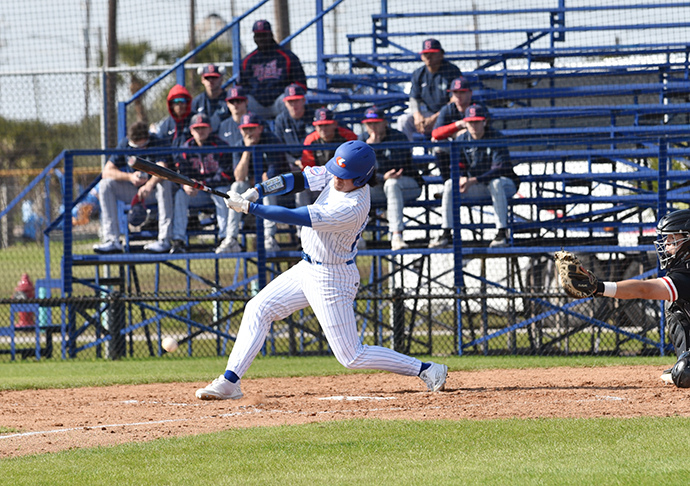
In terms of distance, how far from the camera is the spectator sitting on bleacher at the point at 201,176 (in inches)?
418

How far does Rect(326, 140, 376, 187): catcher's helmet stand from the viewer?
6145 millimetres

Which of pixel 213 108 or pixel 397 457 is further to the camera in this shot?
pixel 213 108

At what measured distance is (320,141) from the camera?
10.6m

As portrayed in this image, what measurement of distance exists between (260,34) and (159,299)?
14.9 ft

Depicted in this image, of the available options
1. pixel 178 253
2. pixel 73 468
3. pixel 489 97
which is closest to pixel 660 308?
pixel 489 97

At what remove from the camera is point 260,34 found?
41.7 ft

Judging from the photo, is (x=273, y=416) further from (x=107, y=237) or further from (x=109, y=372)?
(x=107, y=237)

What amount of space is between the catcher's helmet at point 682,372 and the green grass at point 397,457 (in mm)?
1257

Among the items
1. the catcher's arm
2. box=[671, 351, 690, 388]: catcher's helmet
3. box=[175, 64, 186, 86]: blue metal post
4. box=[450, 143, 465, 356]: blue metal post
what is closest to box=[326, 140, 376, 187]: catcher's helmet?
the catcher's arm

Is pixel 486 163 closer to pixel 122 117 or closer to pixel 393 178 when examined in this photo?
pixel 393 178

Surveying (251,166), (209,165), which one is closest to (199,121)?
(209,165)

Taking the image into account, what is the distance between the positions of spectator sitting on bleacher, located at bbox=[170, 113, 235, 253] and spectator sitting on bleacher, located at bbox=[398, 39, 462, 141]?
251 centimetres

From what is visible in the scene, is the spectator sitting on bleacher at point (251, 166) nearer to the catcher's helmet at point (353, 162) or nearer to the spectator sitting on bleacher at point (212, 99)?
the spectator sitting on bleacher at point (212, 99)

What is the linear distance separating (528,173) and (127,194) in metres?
6.66
